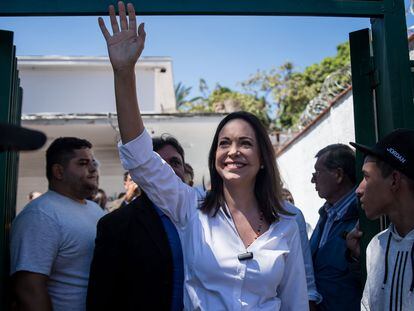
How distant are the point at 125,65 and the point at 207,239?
2.66 ft

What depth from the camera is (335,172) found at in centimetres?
329

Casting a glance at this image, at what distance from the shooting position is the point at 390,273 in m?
1.92

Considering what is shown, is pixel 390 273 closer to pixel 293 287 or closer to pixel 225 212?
pixel 293 287

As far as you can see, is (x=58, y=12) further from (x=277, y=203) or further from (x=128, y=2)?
(x=277, y=203)

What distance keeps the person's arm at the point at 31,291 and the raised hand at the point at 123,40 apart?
123 centimetres

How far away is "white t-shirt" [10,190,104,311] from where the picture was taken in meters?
2.44

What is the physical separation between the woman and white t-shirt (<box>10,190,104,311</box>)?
0.78m

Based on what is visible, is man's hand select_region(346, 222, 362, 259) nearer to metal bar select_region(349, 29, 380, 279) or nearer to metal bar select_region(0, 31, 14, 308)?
metal bar select_region(349, 29, 380, 279)

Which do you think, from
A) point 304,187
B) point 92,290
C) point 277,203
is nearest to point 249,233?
point 277,203

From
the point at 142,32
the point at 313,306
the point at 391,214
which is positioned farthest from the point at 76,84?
the point at 391,214

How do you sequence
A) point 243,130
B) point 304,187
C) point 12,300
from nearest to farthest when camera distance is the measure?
point 243,130 < point 12,300 < point 304,187

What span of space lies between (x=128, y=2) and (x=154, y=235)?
109 cm

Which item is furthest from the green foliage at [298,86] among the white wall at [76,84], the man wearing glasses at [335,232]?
the man wearing glasses at [335,232]

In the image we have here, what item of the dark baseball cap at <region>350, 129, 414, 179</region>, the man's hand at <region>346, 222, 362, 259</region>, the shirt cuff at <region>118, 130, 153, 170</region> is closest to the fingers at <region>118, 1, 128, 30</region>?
the shirt cuff at <region>118, 130, 153, 170</region>
